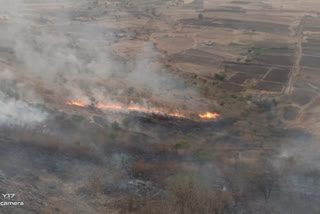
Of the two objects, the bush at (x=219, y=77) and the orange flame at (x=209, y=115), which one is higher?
the bush at (x=219, y=77)

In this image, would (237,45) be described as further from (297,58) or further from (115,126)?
(115,126)

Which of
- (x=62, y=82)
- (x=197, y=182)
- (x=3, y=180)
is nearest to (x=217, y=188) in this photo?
(x=197, y=182)

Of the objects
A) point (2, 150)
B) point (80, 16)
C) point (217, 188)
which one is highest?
point (80, 16)

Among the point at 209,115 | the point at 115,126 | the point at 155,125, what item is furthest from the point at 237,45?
the point at 115,126

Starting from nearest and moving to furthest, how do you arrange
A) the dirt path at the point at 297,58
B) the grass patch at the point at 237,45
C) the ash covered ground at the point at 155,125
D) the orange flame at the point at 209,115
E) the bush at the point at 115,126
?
the ash covered ground at the point at 155,125, the bush at the point at 115,126, the orange flame at the point at 209,115, the dirt path at the point at 297,58, the grass patch at the point at 237,45

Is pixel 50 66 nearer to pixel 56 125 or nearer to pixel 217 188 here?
pixel 56 125

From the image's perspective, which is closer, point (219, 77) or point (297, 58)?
point (219, 77)

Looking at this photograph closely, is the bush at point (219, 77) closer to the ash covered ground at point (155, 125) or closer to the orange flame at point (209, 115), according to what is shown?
the ash covered ground at point (155, 125)

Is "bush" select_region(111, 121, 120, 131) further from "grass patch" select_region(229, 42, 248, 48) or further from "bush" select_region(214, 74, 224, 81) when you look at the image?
"grass patch" select_region(229, 42, 248, 48)

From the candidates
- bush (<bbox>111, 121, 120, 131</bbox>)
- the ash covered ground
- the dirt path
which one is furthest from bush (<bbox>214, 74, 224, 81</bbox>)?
bush (<bbox>111, 121, 120, 131</bbox>)

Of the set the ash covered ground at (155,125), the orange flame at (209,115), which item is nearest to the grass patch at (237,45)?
the ash covered ground at (155,125)

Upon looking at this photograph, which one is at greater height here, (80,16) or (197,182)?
(80,16)
